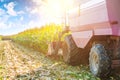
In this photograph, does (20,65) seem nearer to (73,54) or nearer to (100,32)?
(73,54)

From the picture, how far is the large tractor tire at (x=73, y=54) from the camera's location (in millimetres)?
10523

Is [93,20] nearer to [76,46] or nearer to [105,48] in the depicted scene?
[105,48]

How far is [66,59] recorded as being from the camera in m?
11.0

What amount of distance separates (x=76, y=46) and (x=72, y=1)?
164 centimetres

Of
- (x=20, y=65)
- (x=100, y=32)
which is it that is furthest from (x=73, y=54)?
(x=100, y=32)

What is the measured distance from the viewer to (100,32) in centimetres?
775

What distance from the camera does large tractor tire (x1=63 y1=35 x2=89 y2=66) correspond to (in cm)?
1052

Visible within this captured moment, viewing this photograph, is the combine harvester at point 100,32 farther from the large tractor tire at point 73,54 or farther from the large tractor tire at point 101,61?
the large tractor tire at point 73,54

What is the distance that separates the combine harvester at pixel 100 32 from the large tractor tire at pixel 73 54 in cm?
55

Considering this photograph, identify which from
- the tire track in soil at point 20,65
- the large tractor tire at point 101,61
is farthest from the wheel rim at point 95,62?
the tire track in soil at point 20,65

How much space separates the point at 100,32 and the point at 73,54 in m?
2.96

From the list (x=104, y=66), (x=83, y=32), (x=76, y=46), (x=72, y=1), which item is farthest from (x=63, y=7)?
(x=104, y=66)

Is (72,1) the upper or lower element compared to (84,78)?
upper

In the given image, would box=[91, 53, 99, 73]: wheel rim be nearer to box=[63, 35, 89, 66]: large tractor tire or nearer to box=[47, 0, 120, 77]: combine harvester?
box=[47, 0, 120, 77]: combine harvester
